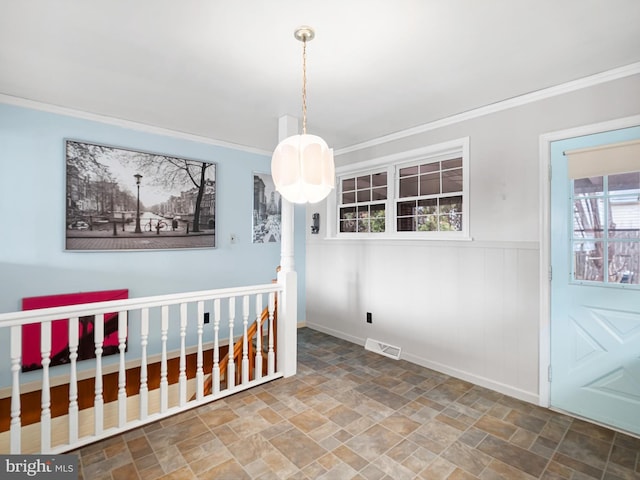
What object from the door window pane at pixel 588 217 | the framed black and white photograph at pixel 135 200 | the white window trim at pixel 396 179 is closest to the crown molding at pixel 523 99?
the white window trim at pixel 396 179

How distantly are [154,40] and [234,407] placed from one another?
2.68 m

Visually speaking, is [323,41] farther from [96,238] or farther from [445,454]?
[96,238]

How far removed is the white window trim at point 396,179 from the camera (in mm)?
3205

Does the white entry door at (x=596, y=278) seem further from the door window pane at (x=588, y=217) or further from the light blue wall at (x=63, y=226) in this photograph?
the light blue wall at (x=63, y=226)

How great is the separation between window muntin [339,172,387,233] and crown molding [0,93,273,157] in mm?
1393

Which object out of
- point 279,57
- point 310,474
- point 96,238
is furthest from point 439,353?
point 96,238

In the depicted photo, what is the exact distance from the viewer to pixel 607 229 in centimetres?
245

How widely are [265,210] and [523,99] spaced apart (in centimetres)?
324

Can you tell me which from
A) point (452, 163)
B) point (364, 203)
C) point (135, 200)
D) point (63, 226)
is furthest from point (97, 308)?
point (452, 163)

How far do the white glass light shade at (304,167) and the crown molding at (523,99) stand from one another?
1.88 m

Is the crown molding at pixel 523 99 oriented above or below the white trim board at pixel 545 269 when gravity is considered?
above

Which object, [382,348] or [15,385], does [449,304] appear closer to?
[382,348]

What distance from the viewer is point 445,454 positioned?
211 centimetres

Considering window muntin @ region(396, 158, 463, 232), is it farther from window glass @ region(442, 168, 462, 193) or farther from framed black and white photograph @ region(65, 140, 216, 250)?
framed black and white photograph @ region(65, 140, 216, 250)
